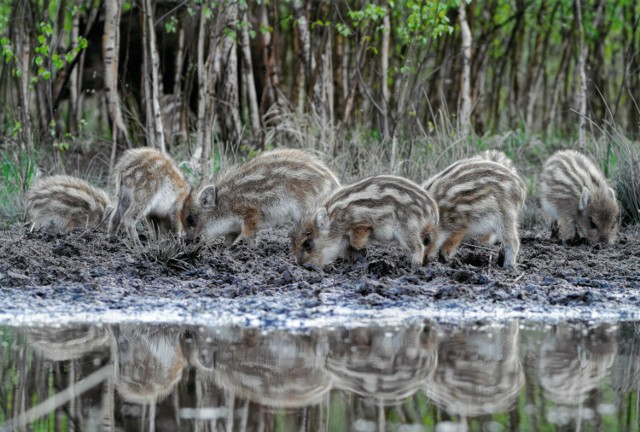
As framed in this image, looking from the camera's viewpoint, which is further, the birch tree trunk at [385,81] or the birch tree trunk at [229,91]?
the birch tree trunk at [229,91]

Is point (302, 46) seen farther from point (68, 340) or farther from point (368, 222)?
point (68, 340)

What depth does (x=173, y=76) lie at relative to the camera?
15875mm

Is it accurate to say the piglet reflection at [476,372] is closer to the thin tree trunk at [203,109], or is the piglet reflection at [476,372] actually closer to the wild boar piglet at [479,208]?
the wild boar piglet at [479,208]

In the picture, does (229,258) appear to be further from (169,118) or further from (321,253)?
(169,118)

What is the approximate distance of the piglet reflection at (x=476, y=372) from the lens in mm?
4055

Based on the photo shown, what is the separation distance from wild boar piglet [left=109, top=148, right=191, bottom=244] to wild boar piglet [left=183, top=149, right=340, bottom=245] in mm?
160

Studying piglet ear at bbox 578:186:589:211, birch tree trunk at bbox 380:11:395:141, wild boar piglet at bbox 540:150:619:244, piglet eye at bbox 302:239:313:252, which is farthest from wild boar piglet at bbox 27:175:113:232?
piglet ear at bbox 578:186:589:211

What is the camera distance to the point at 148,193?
945 cm

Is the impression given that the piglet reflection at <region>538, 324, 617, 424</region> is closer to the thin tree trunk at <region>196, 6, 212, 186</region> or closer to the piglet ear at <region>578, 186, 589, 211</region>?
the piglet ear at <region>578, 186, 589, 211</region>

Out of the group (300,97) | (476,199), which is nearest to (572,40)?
(300,97)

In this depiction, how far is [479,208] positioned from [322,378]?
159 inches

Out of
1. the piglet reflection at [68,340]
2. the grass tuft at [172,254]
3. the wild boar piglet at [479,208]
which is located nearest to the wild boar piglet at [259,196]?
the grass tuft at [172,254]

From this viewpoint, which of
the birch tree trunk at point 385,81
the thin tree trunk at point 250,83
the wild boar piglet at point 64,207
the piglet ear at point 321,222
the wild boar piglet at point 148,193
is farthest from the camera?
the thin tree trunk at point 250,83

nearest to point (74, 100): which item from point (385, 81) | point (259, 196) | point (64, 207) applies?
point (385, 81)
